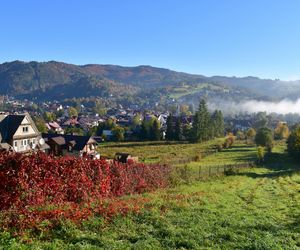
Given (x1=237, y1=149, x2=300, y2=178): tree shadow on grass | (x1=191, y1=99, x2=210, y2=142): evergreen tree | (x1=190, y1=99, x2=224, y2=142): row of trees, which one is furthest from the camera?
(x1=190, y1=99, x2=224, y2=142): row of trees

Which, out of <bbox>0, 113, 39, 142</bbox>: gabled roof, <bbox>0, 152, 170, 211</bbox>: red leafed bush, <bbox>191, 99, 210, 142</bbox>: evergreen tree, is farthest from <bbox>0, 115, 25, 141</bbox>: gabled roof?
<bbox>191, 99, 210, 142</bbox>: evergreen tree

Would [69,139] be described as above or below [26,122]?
below

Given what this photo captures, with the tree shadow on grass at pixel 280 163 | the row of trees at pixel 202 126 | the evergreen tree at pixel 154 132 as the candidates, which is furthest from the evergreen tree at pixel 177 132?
the tree shadow on grass at pixel 280 163

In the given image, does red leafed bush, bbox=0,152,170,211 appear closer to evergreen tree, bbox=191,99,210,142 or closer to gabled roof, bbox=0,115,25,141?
gabled roof, bbox=0,115,25,141

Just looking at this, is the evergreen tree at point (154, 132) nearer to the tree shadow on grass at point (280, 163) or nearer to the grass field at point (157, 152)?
the grass field at point (157, 152)

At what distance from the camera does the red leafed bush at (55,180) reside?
17.0 m

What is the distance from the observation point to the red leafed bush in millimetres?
17000

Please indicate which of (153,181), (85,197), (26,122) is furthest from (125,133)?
(85,197)

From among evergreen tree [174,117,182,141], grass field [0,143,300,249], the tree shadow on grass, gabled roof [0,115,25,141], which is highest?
gabled roof [0,115,25,141]

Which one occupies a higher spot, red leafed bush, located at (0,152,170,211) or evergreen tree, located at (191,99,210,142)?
red leafed bush, located at (0,152,170,211)

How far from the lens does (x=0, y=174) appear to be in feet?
55.2

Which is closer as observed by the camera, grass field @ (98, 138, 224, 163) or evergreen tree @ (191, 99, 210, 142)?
grass field @ (98, 138, 224, 163)

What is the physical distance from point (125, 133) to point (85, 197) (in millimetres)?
111517

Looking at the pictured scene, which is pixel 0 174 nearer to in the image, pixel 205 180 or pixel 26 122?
pixel 205 180
